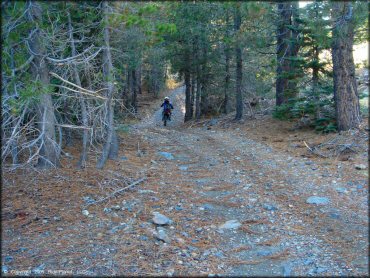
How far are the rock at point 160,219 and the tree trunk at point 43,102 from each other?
2277 millimetres

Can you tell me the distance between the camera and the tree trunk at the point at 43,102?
641 centimetres

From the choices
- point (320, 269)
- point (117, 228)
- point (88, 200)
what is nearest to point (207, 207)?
point (117, 228)

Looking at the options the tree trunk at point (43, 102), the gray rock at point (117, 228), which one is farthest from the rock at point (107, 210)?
the tree trunk at point (43, 102)

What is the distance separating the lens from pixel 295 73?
36.5 ft

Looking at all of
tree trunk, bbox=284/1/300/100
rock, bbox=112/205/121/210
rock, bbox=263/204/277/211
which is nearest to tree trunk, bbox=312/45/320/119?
tree trunk, bbox=284/1/300/100

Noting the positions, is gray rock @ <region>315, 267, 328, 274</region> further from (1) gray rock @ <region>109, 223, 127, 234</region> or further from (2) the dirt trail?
(1) gray rock @ <region>109, 223, 127, 234</region>

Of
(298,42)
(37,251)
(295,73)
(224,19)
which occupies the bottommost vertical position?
(37,251)

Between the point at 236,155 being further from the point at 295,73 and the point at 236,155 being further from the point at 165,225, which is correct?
the point at 165,225

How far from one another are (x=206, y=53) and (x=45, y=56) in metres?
14.3

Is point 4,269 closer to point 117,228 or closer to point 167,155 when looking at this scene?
point 117,228

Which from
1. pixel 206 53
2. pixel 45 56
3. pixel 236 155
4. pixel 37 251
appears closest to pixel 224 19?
pixel 206 53

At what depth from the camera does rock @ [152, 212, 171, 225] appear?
5.51m

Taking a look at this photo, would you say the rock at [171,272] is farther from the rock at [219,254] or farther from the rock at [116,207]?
the rock at [116,207]

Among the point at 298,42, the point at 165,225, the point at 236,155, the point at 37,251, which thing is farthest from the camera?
the point at 298,42
